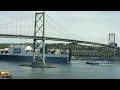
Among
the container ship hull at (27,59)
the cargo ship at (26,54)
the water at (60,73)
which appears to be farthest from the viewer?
the cargo ship at (26,54)

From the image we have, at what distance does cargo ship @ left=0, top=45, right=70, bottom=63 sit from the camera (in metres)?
28.1

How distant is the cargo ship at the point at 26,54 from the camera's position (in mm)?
28080

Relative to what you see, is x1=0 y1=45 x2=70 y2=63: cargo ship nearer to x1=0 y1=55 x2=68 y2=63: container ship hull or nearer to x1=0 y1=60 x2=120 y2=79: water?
x1=0 y1=55 x2=68 y2=63: container ship hull

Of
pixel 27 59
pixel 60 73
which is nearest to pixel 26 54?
pixel 27 59

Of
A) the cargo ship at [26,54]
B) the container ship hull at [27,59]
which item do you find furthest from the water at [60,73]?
the cargo ship at [26,54]

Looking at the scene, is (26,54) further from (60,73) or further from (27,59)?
(60,73)

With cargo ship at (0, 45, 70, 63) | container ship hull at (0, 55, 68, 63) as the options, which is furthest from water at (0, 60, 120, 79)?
cargo ship at (0, 45, 70, 63)

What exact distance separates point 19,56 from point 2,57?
169 cm

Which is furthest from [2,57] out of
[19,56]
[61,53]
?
[61,53]

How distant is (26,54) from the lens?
29.3 metres

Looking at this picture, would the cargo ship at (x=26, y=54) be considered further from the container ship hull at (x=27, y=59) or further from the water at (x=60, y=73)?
the water at (x=60, y=73)
